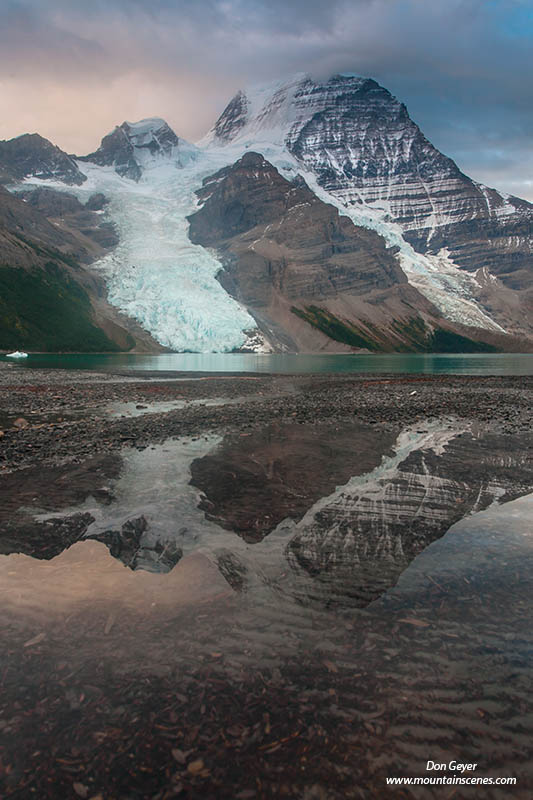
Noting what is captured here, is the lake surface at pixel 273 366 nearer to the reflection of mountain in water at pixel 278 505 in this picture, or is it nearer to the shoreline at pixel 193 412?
the shoreline at pixel 193 412

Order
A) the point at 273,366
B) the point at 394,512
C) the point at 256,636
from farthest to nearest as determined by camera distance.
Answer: the point at 273,366
the point at 394,512
the point at 256,636

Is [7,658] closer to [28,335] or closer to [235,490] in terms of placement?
[235,490]

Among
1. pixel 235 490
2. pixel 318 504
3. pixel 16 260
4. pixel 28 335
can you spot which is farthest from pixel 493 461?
pixel 16 260

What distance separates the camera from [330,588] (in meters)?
6.39

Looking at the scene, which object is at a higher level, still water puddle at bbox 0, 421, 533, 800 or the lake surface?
the lake surface

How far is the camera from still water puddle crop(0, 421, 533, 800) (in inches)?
143

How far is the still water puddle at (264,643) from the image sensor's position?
3.64 meters

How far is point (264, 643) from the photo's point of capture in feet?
16.8

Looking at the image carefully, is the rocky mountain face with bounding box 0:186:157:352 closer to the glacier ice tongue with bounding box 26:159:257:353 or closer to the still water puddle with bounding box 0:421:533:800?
the glacier ice tongue with bounding box 26:159:257:353

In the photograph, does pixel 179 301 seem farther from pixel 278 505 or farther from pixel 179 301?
pixel 278 505

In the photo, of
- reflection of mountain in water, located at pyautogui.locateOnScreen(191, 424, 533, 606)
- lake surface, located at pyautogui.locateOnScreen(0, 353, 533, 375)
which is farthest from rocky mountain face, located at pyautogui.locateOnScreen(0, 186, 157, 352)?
reflection of mountain in water, located at pyautogui.locateOnScreen(191, 424, 533, 606)

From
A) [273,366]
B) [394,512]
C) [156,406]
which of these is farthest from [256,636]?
[273,366]

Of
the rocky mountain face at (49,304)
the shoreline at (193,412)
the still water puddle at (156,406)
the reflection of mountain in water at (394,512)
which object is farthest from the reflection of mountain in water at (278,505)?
the rocky mountain face at (49,304)

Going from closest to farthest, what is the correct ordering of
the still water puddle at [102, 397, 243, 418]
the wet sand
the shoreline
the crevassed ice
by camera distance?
the wet sand → the shoreline → the still water puddle at [102, 397, 243, 418] → the crevassed ice
